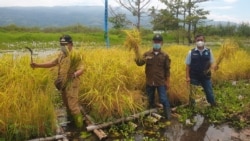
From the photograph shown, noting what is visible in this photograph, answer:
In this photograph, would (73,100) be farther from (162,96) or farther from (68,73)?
(162,96)

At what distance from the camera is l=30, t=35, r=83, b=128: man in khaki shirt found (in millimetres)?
5523

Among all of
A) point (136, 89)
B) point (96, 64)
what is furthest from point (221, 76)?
point (96, 64)

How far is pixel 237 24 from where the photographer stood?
33.9 m

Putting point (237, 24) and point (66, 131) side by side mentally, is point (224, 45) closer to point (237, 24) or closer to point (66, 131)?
point (66, 131)

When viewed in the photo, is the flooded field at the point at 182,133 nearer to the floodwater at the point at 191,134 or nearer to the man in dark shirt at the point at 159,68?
the floodwater at the point at 191,134

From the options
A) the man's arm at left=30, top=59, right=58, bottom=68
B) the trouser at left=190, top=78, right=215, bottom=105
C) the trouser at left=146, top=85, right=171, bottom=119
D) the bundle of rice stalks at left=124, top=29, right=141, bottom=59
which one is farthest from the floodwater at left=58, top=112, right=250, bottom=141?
the bundle of rice stalks at left=124, top=29, right=141, bottom=59

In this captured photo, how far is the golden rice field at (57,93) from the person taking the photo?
5.00 m

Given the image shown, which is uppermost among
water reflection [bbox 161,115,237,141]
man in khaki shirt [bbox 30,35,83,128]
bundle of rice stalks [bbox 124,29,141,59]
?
bundle of rice stalks [bbox 124,29,141,59]

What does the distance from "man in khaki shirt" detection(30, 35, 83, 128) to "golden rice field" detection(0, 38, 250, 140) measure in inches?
8.4

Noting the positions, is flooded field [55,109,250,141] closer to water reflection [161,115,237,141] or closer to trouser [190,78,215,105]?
water reflection [161,115,237,141]

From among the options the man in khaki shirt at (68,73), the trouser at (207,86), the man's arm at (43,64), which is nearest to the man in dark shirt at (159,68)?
the trouser at (207,86)

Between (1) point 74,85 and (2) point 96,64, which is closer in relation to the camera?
(1) point 74,85

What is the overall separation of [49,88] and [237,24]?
3185 cm

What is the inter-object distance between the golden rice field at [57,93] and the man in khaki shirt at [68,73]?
8.4 inches
